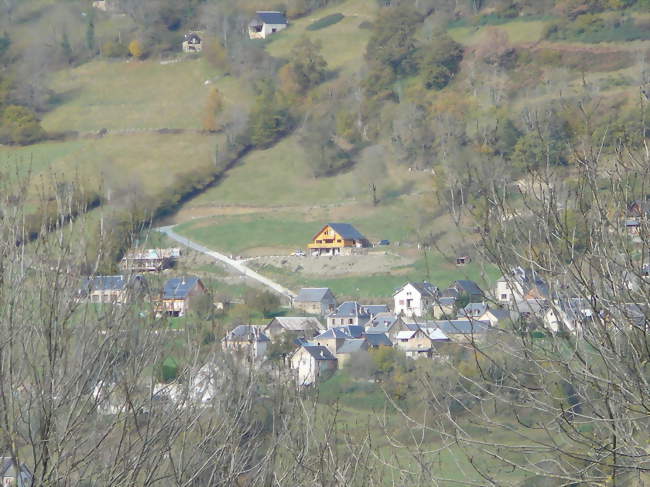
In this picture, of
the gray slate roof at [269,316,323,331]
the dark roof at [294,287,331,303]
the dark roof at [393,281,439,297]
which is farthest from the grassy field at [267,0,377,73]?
the dark roof at [393,281,439,297]

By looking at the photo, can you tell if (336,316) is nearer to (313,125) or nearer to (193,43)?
(313,125)

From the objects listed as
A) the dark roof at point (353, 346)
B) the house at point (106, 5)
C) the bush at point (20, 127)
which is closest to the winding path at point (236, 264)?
the dark roof at point (353, 346)

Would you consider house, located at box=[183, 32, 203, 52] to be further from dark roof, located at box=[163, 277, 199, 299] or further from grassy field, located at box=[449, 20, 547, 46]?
dark roof, located at box=[163, 277, 199, 299]

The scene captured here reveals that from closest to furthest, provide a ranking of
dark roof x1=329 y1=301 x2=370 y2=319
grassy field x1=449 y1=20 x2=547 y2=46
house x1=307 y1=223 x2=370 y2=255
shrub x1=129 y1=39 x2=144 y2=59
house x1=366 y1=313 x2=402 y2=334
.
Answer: house x1=366 y1=313 x2=402 y2=334, dark roof x1=329 y1=301 x2=370 y2=319, house x1=307 y1=223 x2=370 y2=255, grassy field x1=449 y1=20 x2=547 y2=46, shrub x1=129 y1=39 x2=144 y2=59

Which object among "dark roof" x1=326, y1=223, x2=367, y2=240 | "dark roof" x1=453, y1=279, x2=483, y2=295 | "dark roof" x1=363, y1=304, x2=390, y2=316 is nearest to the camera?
"dark roof" x1=453, y1=279, x2=483, y2=295

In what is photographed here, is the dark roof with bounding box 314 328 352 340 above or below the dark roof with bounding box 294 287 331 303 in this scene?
above

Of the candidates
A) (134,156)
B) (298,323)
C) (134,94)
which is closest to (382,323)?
(298,323)

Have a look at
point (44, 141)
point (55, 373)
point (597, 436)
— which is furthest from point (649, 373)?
point (44, 141)

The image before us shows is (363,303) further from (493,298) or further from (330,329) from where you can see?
(493,298)
